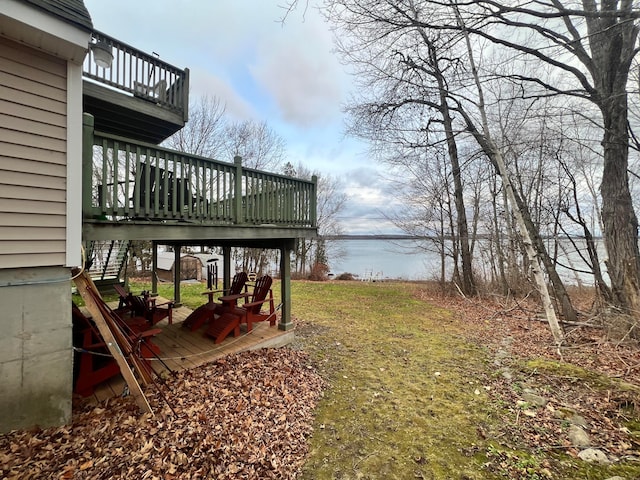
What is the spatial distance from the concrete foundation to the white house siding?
192 mm

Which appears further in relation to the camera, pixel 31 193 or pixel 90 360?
pixel 90 360

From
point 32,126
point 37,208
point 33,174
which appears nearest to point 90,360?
point 37,208

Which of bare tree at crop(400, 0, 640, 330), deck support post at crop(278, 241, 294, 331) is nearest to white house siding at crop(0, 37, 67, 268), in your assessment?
deck support post at crop(278, 241, 294, 331)

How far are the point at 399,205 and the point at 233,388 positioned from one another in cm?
1111

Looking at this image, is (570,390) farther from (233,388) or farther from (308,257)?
(308,257)

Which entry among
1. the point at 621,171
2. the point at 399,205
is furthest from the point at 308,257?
the point at 621,171

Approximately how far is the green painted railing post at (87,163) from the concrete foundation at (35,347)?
659mm

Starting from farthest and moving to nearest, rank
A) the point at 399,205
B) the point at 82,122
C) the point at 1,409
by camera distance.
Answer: the point at 399,205, the point at 82,122, the point at 1,409

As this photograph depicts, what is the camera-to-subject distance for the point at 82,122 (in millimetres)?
2836

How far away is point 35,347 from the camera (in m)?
2.53

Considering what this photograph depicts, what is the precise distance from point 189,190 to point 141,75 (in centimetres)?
343

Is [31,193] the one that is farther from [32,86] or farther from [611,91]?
[611,91]

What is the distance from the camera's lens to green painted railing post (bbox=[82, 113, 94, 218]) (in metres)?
2.86

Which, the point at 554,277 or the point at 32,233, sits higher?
the point at 32,233
